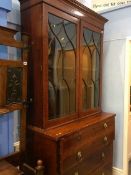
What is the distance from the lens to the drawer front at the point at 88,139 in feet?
5.30

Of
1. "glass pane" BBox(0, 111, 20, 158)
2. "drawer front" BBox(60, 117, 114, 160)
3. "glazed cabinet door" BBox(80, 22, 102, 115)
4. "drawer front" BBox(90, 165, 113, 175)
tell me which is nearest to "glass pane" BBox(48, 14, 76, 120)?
"glazed cabinet door" BBox(80, 22, 102, 115)

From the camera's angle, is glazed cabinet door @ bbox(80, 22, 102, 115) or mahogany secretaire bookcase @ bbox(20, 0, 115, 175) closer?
mahogany secretaire bookcase @ bbox(20, 0, 115, 175)

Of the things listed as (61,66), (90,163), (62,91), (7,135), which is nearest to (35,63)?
(61,66)

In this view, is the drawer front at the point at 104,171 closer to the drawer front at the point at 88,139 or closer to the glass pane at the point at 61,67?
the drawer front at the point at 88,139

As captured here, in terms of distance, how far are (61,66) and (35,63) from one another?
0.28 meters

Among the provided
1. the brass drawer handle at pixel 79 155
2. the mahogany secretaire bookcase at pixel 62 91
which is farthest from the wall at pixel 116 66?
the brass drawer handle at pixel 79 155

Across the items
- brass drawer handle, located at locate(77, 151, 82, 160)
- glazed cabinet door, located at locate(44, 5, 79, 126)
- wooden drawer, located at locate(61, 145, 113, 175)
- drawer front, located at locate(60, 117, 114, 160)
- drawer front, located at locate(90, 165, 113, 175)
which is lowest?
drawer front, located at locate(90, 165, 113, 175)

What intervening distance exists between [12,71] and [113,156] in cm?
188

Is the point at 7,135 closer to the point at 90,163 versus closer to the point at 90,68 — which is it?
the point at 90,163

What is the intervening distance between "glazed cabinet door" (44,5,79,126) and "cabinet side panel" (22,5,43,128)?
0.19 ft

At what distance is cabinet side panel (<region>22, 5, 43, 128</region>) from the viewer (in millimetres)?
1610

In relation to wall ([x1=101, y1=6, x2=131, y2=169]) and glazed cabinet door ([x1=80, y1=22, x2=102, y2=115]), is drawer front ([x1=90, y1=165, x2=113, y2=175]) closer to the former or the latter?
wall ([x1=101, y1=6, x2=131, y2=169])

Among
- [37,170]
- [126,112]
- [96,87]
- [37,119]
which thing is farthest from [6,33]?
[126,112]

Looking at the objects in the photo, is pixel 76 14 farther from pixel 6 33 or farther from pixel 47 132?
pixel 47 132
